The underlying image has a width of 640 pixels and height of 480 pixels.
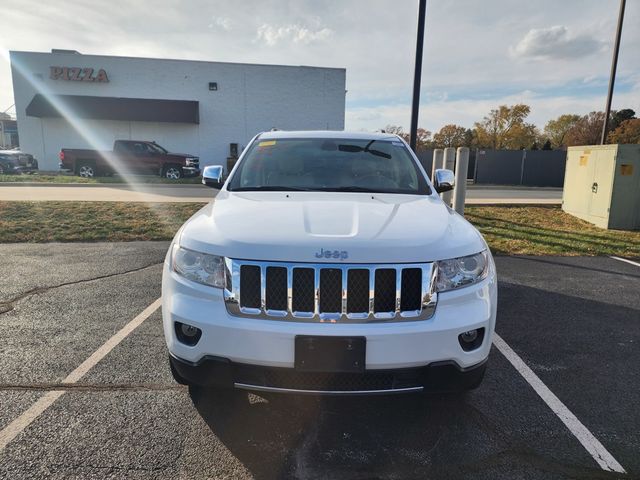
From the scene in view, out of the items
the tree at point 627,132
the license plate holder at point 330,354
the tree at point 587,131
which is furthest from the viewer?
the tree at point 587,131

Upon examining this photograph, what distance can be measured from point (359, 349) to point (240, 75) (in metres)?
27.5

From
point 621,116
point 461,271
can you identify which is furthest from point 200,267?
point 621,116

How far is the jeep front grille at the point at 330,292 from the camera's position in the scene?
2252 mm

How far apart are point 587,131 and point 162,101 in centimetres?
5246

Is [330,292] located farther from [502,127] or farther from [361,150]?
[502,127]

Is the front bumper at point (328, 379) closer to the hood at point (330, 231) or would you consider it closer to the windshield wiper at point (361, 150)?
the hood at point (330, 231)

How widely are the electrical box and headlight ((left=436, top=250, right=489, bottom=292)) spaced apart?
28.6 ft

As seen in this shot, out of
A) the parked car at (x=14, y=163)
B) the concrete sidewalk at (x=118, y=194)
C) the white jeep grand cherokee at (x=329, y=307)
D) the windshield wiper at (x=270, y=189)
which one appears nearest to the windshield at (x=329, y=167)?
the windshield wiper at (x=270, y=189)

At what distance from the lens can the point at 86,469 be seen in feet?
7.34

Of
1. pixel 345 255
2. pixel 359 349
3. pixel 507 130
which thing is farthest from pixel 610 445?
pixel 507 130

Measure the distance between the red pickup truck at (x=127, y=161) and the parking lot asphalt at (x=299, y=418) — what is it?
1797cm

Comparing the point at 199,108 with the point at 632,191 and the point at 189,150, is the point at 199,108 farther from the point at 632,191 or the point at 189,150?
the point at 632,191

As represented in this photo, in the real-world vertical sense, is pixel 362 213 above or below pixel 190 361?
above

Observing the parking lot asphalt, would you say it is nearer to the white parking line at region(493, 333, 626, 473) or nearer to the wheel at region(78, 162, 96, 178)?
the white parking line at region(493, 333, 626, 473)
